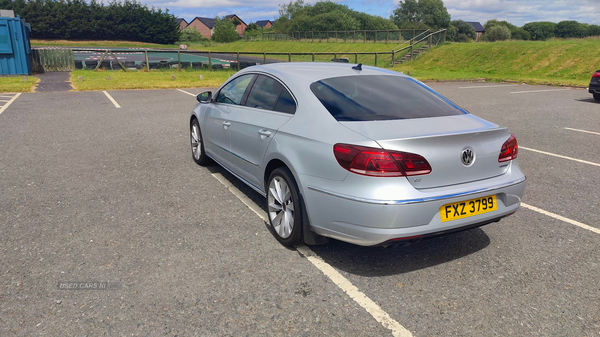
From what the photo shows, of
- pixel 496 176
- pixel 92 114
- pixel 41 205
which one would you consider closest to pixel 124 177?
pixel 41 205

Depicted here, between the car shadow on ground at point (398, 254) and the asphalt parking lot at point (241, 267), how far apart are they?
0.02m

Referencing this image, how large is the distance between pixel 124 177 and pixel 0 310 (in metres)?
3.03

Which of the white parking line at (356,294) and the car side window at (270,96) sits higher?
the car side window at (270,96)

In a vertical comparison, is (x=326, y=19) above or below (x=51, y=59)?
above

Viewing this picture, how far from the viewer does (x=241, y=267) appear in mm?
3422

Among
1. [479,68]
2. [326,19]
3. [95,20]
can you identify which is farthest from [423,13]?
[479,68]

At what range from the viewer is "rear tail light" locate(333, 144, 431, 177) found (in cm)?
300

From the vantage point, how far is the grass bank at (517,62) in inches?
929

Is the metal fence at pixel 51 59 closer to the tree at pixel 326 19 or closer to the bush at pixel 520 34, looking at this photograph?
the tree at pixel 326 19

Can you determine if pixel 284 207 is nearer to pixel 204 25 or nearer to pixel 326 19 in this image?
pixel 326 19

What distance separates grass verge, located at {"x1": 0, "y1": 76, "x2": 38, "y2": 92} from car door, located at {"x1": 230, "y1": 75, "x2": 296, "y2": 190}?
14236 millimetres

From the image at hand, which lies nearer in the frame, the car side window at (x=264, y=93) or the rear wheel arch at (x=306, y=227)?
the rear wheel arch at (x=306, y=227)

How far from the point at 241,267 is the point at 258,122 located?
1.45 meters

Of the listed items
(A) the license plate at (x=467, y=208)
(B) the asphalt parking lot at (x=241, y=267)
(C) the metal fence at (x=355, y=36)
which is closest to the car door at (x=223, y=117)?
(B) the asphalt parking lot at (x=241, y=267)
